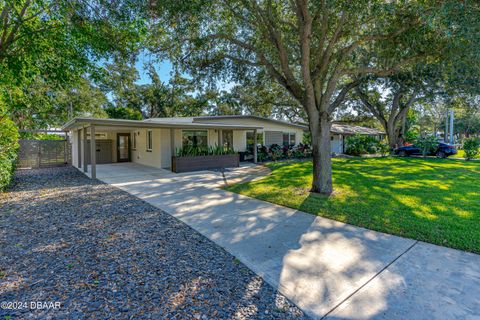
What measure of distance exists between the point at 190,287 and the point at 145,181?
7607mm

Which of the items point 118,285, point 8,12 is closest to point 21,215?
point 118,285

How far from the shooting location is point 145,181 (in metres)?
9.63

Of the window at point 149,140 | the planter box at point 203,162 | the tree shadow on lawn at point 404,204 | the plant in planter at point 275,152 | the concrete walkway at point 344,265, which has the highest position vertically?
the window at point 149,140

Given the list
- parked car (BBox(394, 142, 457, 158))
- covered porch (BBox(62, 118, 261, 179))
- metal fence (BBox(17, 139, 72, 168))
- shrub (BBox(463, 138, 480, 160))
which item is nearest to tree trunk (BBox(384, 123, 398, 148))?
parked car (BBox(394, 142, 457, 158))

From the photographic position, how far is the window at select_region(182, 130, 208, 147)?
14.3 metres

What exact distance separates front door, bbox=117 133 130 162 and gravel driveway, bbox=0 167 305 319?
11.9m

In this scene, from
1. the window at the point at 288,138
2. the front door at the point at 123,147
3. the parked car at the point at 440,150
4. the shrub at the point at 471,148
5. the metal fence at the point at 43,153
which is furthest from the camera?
the window at the point at 288,138

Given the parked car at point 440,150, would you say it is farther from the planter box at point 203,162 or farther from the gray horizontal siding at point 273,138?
the planter box at point 203,162

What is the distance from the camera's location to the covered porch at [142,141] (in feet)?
40.6

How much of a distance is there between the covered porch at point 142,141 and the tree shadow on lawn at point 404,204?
565 centimetres

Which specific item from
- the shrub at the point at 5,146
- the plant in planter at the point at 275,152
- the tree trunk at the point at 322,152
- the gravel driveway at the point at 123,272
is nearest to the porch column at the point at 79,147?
the shrub at the point at 5,146

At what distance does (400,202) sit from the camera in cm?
638

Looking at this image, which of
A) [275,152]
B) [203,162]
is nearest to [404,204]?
[203,162]

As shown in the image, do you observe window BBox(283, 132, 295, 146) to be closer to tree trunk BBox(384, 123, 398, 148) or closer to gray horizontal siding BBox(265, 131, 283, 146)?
gray horizontal siding BBox(265, 131, 283, 146)
